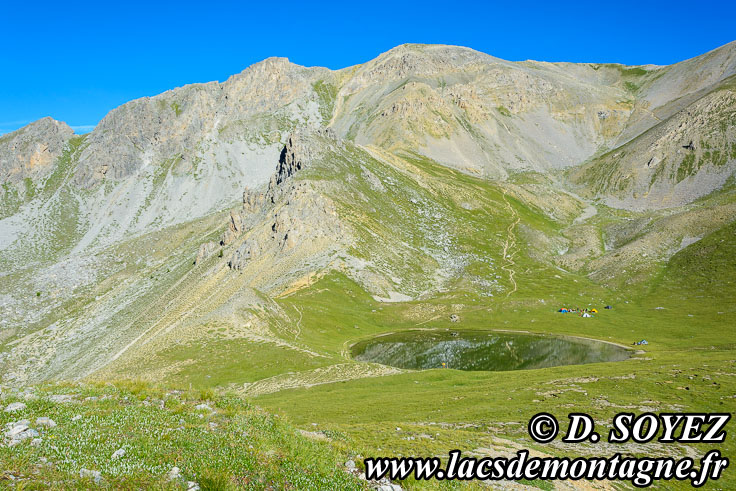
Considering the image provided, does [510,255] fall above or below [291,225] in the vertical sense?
below

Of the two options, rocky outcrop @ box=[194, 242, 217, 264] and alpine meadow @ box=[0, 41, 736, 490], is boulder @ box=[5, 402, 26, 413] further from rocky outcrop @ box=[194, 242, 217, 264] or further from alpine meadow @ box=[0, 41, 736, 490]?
rocky outcrop @ box=[194, 242, 217, 264]

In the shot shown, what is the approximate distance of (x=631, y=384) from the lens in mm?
40531

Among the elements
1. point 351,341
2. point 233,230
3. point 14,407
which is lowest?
point 351,341

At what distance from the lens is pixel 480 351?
84.6 metres

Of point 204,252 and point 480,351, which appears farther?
point 204,252

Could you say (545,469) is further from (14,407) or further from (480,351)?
(480,351)

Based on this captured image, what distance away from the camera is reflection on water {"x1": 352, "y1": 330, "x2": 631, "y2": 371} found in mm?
75631

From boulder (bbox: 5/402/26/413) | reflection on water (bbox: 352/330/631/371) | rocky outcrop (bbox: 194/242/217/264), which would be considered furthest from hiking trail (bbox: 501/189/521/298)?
boulder (bbox: 5/402/26/413)

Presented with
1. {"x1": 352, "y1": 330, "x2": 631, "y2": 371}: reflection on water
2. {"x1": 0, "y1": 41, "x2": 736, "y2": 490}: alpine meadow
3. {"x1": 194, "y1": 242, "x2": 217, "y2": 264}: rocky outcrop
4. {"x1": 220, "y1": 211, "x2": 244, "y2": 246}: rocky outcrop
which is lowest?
{"x1": 352, "y1": 330, "x2": 631, "y2": 371}: reflection on water

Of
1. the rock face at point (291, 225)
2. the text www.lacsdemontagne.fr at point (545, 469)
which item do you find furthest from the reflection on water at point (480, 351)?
the rock face at point (291, 225)

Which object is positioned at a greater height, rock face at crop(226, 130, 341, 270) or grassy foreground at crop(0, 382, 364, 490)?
rock face at crop(226, 130, 341, 270)

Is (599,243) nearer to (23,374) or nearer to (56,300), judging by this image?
(23,374)

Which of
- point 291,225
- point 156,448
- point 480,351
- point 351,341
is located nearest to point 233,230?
point 291,225

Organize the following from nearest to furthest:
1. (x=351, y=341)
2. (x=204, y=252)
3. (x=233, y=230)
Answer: (x=351, y=341)
(x=204, y=252)
(x=233, y=230)
